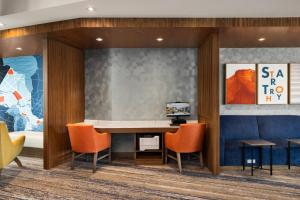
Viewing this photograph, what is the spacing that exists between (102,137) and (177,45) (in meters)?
2.41

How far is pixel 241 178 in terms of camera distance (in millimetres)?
3762

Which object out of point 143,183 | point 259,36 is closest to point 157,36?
point 259,36

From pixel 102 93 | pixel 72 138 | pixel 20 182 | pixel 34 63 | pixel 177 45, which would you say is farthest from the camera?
pixel 34 63

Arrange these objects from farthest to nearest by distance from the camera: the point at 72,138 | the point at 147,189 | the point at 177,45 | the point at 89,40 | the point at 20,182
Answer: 1. the point at 177,45
2. the point at 89,40
3. the point at 72,138
4. the point at 20,182
5. the point at 147,189

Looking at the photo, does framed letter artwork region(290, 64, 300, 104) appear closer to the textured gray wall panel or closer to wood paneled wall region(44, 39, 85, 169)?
the textured gray wall panel

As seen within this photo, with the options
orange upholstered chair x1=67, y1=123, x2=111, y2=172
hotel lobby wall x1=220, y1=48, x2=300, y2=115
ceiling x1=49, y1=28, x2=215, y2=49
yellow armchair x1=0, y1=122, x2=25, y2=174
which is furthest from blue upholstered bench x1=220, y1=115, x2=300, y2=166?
yellow armchair x1=0, y1=122, x2=25, y2=174

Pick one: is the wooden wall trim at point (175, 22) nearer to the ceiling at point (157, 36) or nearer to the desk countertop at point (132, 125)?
the ceiling at point (157, 36)

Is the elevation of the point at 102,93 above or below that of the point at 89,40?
below

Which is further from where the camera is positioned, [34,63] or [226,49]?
[34,63]

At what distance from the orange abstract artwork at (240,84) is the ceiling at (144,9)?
153 centimetres

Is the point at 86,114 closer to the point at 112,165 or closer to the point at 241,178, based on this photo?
the point at 112,165

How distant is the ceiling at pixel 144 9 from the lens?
309 centimetres

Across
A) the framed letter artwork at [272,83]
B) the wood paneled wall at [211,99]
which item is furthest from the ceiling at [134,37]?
the framed letter artwork at [272,83]

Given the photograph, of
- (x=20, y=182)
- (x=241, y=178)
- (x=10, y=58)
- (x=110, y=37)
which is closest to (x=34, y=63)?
(x=10, y=58)
